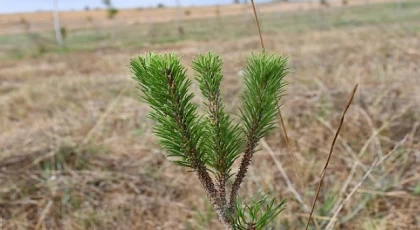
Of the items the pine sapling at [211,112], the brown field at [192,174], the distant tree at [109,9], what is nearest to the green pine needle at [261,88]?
the pine sapling at [211,112]

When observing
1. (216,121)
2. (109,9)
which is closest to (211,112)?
(216,121)

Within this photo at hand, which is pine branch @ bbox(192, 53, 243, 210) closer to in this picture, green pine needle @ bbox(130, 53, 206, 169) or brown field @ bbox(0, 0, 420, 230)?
green pine needle @ bbox(130, 53, 206, 169)

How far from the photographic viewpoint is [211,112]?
55cm

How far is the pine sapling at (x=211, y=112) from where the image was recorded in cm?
52

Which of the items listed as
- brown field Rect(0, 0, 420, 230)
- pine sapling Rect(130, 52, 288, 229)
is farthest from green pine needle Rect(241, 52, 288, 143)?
brown field Rect(0, 0, 420, 230)

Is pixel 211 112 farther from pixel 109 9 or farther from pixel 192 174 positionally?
pixel 109 9

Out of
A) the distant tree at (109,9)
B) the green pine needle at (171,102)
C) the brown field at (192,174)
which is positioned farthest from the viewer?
the distant tree at (109,9)

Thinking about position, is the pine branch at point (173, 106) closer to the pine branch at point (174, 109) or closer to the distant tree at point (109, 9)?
the pine branch at point (174, 109)

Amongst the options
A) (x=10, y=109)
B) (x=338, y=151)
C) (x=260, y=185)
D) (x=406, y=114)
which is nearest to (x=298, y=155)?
(x=338, y=151)

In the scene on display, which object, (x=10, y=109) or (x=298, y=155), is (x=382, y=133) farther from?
(x=10, y=109)

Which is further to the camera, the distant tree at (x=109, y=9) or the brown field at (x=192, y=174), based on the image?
the distant tree at (x=109, y=9)

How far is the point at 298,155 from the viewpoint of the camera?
2.35 metres

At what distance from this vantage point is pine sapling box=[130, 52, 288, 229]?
517 mm

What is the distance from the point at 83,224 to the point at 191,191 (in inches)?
21.4
